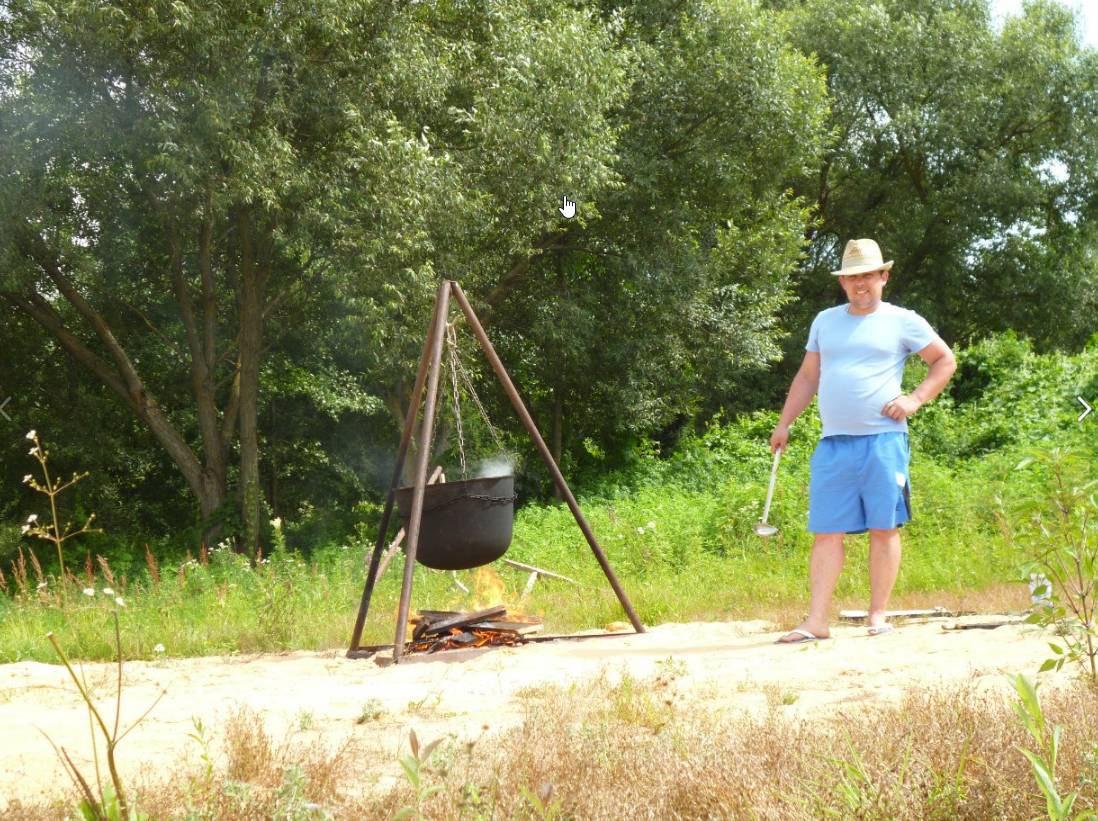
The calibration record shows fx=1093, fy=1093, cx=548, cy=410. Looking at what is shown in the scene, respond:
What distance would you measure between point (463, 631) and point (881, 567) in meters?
2.49

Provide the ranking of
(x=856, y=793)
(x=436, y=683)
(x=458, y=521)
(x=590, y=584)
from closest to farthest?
(x=856, y=793), (x=436, y=683), (x=458, y=521), (x=590, y=584)

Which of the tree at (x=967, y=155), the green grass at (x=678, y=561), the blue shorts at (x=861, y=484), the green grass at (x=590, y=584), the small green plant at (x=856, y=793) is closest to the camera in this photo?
the small green plant at (x=856, y=793)

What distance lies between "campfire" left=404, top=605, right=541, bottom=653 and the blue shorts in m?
1.95

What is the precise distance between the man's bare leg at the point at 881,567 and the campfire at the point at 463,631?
206cm

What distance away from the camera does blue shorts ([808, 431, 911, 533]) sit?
5.65 metres

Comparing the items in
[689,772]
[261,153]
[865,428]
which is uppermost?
[261,153]

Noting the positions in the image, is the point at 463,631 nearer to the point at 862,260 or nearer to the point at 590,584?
the point at 590,584

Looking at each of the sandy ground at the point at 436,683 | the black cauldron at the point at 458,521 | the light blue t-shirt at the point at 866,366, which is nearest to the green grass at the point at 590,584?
the sandy ground at the point at 436,683

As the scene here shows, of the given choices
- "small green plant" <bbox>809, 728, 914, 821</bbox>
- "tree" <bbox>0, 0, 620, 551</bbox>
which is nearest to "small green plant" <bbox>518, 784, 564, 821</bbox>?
"small green plant" <bbox>809, 728, 914, 821</bbox>

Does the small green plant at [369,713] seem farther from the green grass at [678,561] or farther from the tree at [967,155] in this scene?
the tree at [967,155]

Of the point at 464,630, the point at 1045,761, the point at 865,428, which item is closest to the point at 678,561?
the point at 464,630

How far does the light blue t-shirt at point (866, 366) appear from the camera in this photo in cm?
570

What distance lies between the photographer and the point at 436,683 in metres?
5.05

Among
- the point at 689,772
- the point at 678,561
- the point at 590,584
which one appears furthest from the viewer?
the point at 678,561
